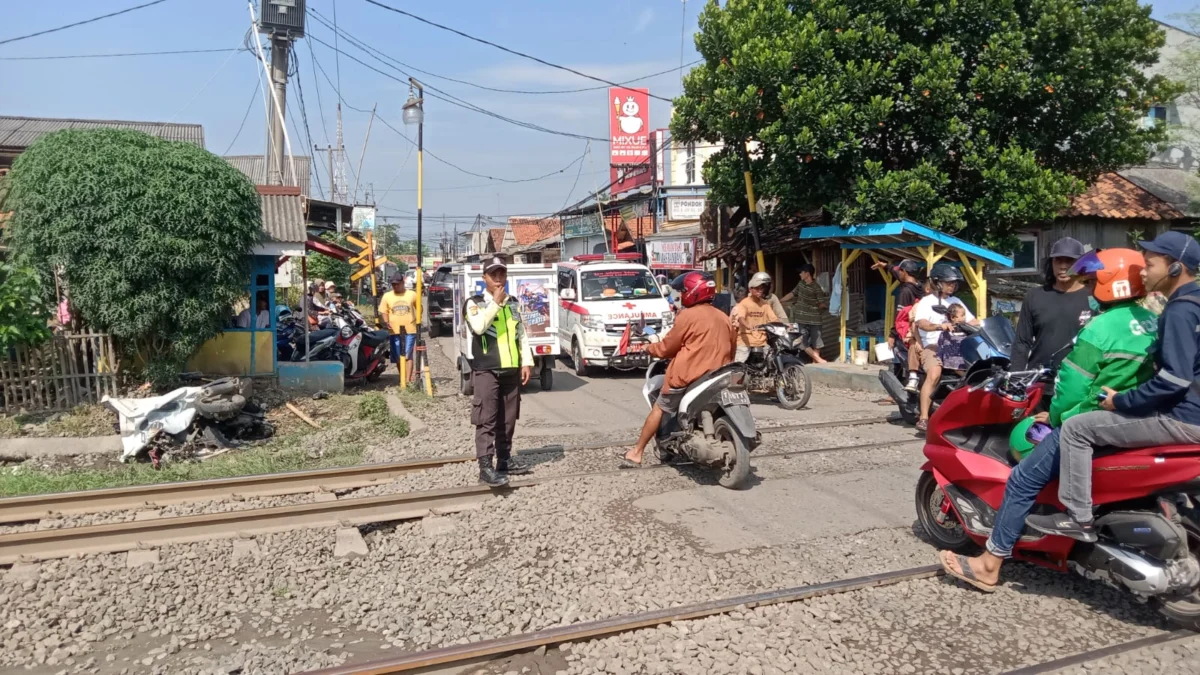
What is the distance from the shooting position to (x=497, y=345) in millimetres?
7148

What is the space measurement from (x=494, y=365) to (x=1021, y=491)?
13.5ft

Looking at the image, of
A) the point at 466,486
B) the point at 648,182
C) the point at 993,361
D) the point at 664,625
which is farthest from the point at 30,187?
the point at 648,182

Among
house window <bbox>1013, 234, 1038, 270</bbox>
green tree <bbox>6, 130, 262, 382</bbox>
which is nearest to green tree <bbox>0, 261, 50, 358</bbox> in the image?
green tree <bbox>6, 130, 262, 382</bbox>

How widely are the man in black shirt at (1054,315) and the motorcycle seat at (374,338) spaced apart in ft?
35.2

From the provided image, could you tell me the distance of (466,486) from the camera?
733 cm

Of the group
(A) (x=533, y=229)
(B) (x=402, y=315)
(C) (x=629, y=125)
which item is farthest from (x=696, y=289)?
(A) (x=533, y=229)

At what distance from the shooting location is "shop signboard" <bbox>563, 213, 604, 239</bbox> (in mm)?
39281

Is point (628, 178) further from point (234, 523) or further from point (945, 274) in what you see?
point (234, 523)

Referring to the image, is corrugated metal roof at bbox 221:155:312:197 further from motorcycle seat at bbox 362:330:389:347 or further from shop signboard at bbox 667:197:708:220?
motorcycle seat at bbox 362:330:389:347

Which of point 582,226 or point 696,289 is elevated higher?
point 582,226

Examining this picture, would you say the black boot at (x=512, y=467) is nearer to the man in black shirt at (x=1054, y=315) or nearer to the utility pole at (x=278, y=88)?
the man in black shirt at (x=1054, y=315)

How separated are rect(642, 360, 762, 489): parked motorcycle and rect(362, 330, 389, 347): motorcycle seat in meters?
8.47

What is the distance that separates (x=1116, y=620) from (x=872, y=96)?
10837mm

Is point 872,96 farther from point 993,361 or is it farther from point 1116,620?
point 1116,620
